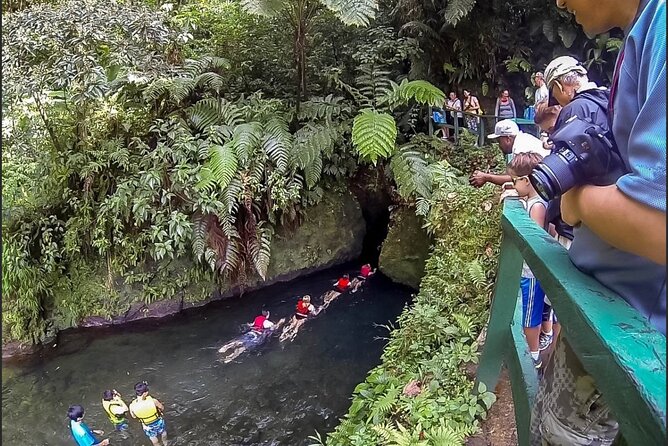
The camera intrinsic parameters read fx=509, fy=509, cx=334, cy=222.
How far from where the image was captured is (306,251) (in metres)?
6.74

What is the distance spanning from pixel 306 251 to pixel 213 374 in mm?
2180

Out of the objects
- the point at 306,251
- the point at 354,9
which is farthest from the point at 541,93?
the point at 306,251

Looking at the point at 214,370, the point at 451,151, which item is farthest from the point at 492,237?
the point at 214,370

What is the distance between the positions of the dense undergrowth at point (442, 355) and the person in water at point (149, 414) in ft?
5.09

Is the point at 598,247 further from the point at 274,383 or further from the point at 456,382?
the point at 274,383

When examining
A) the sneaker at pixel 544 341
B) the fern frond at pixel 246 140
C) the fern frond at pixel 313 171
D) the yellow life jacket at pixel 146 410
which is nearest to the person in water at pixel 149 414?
the yellow life jacket at pixel 146 410

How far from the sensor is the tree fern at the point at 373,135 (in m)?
5.50

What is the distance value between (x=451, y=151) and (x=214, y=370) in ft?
12.4

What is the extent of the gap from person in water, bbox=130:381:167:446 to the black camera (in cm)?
396

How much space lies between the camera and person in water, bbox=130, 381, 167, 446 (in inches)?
160

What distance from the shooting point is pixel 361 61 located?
6688 mm

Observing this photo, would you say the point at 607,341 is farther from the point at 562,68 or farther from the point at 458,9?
the point at 458,9

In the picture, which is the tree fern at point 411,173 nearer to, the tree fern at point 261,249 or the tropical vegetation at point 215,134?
the tropical vegetation at point 215,134

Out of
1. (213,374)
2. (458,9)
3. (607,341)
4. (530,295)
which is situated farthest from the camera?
(458,9)
